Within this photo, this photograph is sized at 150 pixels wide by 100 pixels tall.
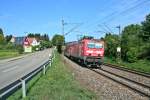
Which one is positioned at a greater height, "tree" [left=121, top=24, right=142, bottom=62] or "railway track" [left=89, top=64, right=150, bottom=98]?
"tree" [left=121, top=24, right=142, bottom=62]

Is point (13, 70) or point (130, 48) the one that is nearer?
point (13, 70)

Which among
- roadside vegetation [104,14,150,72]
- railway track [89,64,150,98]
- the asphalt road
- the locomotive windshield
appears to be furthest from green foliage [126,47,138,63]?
railway track [89,64,150,98]

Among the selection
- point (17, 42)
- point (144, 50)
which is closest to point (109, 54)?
point (144, 50)

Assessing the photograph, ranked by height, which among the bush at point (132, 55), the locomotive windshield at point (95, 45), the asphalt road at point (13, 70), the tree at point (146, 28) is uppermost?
the tree at point (146, 28)

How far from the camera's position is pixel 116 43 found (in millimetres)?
67500

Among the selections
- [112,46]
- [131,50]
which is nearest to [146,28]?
[112,46]

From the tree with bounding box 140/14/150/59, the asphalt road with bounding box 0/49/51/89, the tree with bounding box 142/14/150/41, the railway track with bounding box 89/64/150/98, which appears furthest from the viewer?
the tree with bounding box 142/14/150/41

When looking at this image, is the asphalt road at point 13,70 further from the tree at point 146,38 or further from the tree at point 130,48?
the tree at point 146,38

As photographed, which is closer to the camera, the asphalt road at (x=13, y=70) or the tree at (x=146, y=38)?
the asphalt road at (x=13, y=70)

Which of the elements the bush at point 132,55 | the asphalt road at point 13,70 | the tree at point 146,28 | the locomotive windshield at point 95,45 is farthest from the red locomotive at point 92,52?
the tree at point 146,28

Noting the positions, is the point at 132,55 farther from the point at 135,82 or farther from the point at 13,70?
the point at 135,82

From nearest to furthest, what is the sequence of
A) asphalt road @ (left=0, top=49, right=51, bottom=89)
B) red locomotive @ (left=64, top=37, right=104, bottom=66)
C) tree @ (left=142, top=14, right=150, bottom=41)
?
asphalt road @ (left=0, top=49, right=51, bottom=89) → red locomotive @ (left=64, top=37, right=104, bottom=66) → tree @ (left=142, top=14, right=150, bottom=41)

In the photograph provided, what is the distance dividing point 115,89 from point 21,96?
780 cm

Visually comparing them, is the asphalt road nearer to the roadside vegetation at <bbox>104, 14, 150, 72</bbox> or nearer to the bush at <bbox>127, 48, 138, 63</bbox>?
the roadside vegetation at <bbox>104, 14, 150, 72</bbox>
